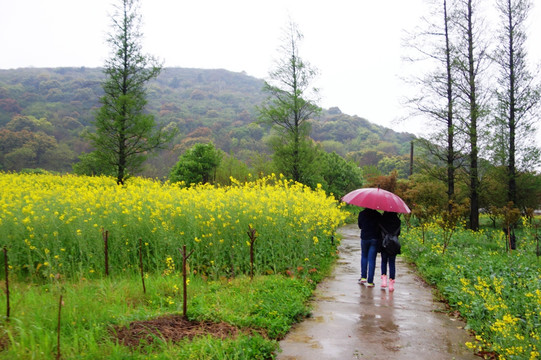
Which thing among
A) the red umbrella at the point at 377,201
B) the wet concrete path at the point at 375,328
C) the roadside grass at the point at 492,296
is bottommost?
the wet concrete path at the point at 375,328

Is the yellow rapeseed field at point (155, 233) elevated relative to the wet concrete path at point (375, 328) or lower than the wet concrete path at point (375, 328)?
elevated

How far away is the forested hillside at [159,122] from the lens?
38.0 meters

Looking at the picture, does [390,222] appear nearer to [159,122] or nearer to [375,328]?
[375,328]

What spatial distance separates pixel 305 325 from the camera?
4090 mm

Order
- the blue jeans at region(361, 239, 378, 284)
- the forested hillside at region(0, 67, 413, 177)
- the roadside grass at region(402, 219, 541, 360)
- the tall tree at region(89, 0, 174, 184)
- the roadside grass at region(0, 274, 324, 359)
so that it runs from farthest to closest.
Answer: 1. the forested hillside at region(0, 67, 413, 177)
2. the tall tree at region(89, 0, 174, 184)
3. the blue jeans at region(361, 239, 378, 284)
4. the roadside grass at region(402, 219, 541, 360)
5. the roadside grass at region(0, 274, 324, 359)

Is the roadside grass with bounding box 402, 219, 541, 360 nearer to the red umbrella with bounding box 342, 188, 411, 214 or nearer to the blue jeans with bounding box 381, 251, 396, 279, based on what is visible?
the blue jeans with bounding box 381, 251, 396, 279

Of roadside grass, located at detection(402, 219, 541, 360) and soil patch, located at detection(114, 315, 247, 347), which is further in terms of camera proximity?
roadside grass, located at detection(402, 219, 541, 360)

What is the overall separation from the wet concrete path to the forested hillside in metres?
12.3

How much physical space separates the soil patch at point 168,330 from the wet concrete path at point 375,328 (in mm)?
663

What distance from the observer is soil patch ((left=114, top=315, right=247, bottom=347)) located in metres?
3.11

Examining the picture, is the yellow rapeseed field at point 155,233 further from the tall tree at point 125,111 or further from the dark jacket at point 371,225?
the tall tree at point 125,111

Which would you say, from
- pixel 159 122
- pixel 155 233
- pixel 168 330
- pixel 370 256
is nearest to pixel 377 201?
pixel 370 256

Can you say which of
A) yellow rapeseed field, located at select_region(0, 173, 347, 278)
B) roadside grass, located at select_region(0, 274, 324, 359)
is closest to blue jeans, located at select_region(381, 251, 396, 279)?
yellow rapeseed field, located at select_region(0, 173, 347, 278)

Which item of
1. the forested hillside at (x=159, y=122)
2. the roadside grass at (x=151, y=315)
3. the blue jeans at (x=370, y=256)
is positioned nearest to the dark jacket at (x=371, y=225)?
the blue jeans at (x=370, y=256)
